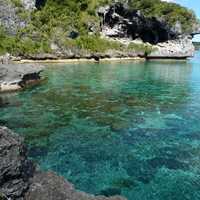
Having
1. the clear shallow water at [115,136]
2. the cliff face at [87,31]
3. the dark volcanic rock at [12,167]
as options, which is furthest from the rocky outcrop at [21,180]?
Result: the cliff face at [87,31]

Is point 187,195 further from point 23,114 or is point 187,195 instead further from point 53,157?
point 23,114

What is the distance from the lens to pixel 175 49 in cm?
9850

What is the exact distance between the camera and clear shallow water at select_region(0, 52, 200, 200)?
566 inches

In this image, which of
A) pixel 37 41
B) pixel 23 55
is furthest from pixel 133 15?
pixel 23 55

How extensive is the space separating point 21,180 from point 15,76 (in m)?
26.7

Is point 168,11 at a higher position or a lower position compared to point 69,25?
higher

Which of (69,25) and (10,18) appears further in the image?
(69,25)

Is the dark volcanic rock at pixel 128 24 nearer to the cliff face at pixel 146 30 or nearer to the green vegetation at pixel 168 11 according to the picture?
the cliff face at pixel 146 30

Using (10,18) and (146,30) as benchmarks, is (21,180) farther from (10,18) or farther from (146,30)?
(146,30)

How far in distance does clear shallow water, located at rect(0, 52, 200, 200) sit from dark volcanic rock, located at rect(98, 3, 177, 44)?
208 ft

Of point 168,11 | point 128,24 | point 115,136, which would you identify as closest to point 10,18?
point 128,24

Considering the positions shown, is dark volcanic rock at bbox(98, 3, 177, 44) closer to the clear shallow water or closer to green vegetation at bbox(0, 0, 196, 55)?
green vegetation at bbox(0, 0, 196, 55)

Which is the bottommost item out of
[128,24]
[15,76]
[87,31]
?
[15,76]

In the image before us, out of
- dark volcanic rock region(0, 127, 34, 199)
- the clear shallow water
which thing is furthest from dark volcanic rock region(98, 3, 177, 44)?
dark volcanic rock region(0, 127, 34, 199)
